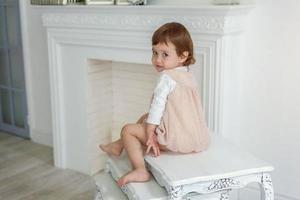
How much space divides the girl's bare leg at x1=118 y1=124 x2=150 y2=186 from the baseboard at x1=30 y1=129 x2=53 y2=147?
5.88ft

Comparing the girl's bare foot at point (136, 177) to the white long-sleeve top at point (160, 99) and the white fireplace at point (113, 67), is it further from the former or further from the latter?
the white fireplace at point (113, 67)

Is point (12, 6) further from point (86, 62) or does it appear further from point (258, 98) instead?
point (258, 98)

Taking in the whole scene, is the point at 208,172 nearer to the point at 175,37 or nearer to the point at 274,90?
the point at 175,37

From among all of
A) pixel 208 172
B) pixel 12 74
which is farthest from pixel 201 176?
pixel 12 74

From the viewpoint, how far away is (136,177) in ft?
5.18

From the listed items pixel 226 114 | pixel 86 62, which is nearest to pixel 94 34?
pixel 86 62

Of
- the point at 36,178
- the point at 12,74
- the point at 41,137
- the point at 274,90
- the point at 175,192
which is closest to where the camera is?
the point at 175,192

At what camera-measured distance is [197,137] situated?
1.63 meters

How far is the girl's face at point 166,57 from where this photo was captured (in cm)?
164

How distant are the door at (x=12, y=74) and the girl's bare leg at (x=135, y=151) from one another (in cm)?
203

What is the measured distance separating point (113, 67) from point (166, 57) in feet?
4.05

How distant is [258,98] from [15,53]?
2.18 m

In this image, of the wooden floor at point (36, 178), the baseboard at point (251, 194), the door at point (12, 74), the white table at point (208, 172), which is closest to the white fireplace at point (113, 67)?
the wooden floor at point (36, 178)

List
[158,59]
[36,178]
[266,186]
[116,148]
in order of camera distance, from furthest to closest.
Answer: [36,178] < [116,148] < [158,59] < [266,186]
